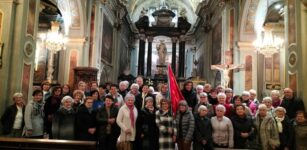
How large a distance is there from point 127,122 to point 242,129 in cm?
209

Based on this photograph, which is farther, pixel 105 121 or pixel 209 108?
pixel 209 108

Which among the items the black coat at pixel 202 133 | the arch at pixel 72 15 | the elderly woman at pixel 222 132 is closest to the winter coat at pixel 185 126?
the black coat at pixel 202 133

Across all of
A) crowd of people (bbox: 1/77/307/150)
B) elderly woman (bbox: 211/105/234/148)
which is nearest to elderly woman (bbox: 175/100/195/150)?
crowd of people (bbox: 1/77/307/150)

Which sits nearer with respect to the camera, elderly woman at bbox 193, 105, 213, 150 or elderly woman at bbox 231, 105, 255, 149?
elderly woman at bbox 193, 105, 213, 150

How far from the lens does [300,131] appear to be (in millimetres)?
5797

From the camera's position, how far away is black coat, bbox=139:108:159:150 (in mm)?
5648

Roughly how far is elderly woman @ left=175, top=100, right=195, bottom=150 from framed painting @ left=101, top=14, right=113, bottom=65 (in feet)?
37.1

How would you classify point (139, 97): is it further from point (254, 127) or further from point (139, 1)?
point (139, 1)

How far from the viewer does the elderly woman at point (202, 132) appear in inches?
220

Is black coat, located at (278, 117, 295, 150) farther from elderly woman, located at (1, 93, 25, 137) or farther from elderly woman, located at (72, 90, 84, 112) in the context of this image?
elderly woman, located at (1, 93, 25, 137)

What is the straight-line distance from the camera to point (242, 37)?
13.2 m

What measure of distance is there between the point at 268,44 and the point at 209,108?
623 cm

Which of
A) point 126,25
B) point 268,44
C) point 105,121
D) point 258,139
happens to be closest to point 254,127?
point 258,139

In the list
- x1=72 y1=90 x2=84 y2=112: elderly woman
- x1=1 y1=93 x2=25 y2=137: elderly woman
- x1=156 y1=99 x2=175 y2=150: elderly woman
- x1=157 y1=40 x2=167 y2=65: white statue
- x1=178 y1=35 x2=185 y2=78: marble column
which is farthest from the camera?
x1=157 y1=40 x2=167 y2=65: white statue
